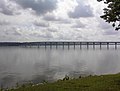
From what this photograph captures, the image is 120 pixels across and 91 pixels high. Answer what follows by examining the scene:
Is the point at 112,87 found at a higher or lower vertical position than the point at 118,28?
lower

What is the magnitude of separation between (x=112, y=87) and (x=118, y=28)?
16.1 ft

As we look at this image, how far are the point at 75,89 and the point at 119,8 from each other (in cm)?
741

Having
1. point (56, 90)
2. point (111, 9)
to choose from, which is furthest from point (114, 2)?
point (56, 90)

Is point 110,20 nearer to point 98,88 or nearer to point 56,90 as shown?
point 98,88

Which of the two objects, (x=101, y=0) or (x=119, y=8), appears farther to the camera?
(x=101, y=0)

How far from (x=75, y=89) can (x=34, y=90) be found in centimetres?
341

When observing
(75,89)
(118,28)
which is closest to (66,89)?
(75,89)

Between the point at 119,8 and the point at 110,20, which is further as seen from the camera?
the point at 110,20

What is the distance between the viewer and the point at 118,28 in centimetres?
2323

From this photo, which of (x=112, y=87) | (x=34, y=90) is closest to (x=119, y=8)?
(x=112, y=87)

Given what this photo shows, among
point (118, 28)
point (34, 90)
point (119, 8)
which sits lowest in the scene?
point (34, 90)

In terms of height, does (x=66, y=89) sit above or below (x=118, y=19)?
below

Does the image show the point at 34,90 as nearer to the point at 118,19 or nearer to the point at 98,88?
the point at 98,88

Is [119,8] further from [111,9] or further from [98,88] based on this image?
[98,88]
